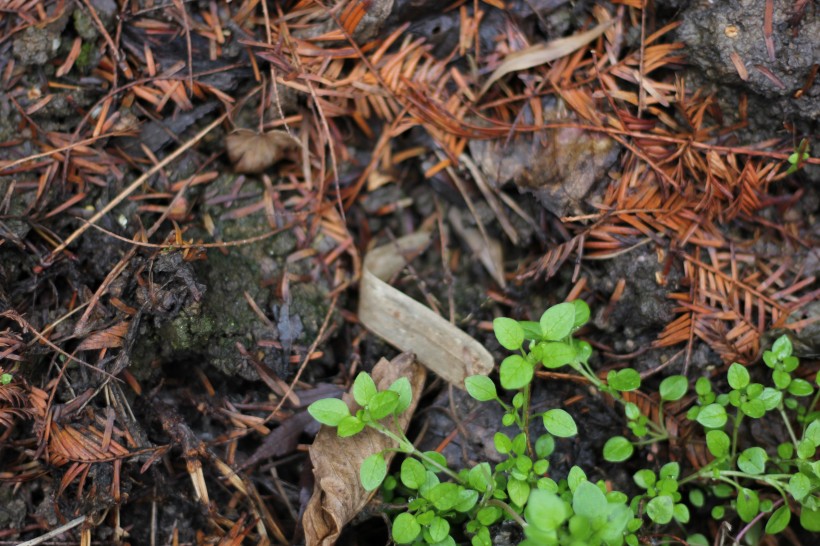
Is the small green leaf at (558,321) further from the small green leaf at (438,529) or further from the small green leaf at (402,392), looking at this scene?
the small green leaf at (438,529)

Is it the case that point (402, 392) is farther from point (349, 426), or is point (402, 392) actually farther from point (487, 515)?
point (487, 515)

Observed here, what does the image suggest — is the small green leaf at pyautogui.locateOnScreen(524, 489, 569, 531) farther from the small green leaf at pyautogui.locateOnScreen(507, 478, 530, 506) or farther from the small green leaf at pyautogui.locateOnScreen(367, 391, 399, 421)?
the small green leaf at pyautogui.locateOnScreen(367, 391, 399, 421)

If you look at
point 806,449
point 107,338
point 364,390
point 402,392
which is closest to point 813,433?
point 806,449

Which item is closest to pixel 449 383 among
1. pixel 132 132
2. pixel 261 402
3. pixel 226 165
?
pixel 261 402

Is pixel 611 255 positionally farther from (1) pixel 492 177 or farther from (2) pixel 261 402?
(2) pixel 261 402

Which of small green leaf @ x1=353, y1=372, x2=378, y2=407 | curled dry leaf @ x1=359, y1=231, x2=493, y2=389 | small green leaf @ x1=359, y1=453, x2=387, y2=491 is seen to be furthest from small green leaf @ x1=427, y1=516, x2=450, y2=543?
curled dry leaf @ x1=359, y1=231, x2=493, y2=389

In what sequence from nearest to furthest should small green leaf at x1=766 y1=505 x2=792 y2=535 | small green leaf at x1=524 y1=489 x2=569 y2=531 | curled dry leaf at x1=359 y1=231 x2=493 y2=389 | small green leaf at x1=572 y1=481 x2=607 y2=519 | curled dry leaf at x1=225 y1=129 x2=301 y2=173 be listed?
small green leaf at x1=524 y1=489 x2=569 y2=531, small green leaf at x1=572 y1=481 x2=607 y2=519, small green leaf at x1=766 y1=505 x2=792 y2=535, curled dry leaf at x1=359 y1=231 x2=493 y2=389, curled dry leaf at x1=225 y1=129 x2=301 y2=173

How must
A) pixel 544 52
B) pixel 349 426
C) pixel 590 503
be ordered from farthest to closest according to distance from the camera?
pixel 544 52 < pixel 349 426 < pixel 590 503
